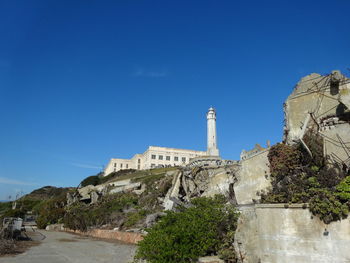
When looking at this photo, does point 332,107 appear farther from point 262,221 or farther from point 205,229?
point 205,229

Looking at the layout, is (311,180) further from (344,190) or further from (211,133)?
(211,133)

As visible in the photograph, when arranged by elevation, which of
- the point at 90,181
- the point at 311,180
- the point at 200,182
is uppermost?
the point at 90,181

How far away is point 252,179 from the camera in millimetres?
11617

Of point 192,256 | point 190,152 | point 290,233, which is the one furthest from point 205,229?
point 190,152

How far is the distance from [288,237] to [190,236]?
2875mm

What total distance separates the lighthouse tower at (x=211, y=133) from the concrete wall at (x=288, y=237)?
2043 inches

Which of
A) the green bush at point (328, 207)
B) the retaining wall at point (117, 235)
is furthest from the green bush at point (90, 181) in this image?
the green bush at point (328, 207)

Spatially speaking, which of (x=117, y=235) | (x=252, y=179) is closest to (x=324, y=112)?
(x=252, y=179)

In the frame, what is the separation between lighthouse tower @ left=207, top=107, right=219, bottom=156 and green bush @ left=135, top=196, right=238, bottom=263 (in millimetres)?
50507

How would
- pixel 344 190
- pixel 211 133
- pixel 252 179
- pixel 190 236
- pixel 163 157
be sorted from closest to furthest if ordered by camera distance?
pixel 344 190 → pixel 190 236 → pixel 252 179 → pixel 211 133 → pixel 163 157

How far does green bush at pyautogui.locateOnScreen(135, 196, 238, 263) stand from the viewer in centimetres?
771

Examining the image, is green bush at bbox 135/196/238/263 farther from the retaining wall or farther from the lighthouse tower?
the lighthouse tower

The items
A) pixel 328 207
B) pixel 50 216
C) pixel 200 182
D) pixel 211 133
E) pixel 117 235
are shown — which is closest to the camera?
pixel 328 207

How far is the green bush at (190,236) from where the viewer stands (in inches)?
304
